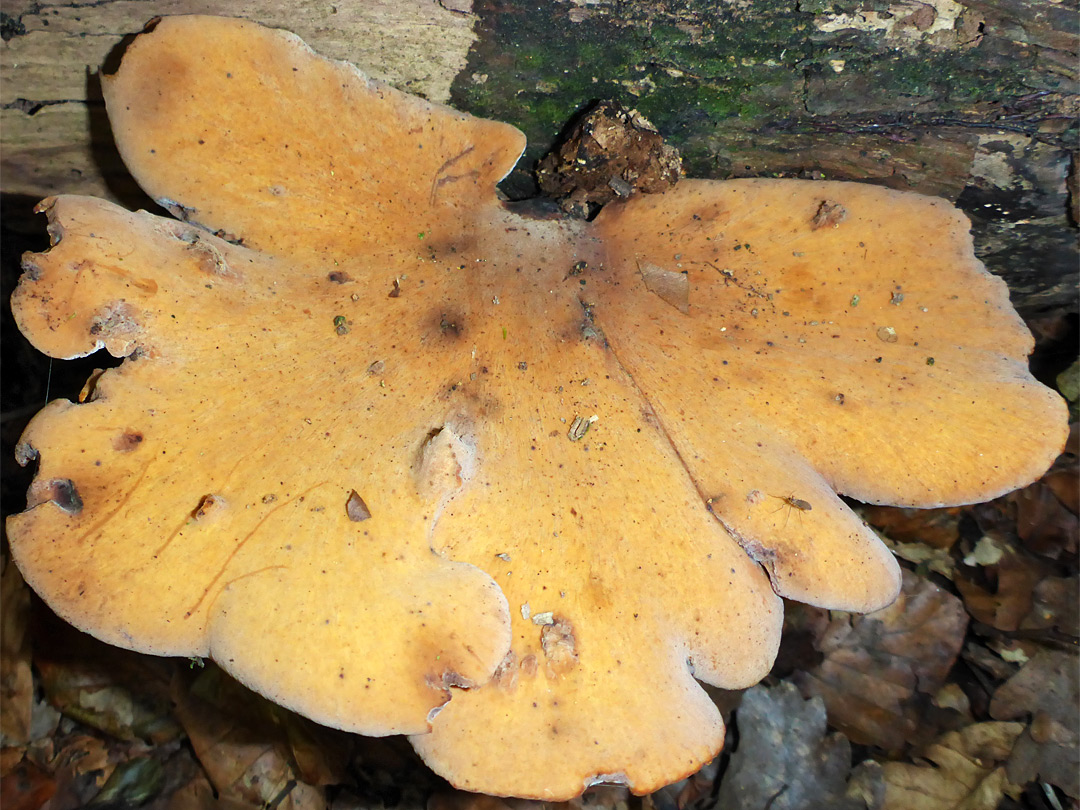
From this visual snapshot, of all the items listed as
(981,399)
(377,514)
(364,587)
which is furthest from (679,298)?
(364,587)

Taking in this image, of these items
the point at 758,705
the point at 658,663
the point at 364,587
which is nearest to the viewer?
the point at 364,587

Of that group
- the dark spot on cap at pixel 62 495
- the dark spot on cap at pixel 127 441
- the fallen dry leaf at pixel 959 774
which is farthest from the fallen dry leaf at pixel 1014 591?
the dark spot on cap at pixel 62 495

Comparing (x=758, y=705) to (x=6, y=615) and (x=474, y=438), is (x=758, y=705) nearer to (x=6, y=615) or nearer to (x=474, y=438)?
(x=474, y=438)

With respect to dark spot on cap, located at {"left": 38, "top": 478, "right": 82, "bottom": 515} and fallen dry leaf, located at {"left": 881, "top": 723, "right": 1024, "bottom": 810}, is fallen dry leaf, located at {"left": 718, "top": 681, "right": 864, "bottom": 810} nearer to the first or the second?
fallen dry leaf, located at {"left": 881, "top": 723, "right": 1024, "bottom": 810}

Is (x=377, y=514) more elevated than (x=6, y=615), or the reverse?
(x=377, y=514)

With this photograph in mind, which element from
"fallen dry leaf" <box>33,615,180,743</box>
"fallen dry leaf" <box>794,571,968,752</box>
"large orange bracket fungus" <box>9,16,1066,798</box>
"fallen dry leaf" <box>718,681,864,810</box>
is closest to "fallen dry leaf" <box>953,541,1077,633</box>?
"fallen dry leaf" <box>794,571,968,752</box>

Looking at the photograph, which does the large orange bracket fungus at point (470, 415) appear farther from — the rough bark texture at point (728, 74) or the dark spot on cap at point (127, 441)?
the rough bark texture at point (728, 74)
